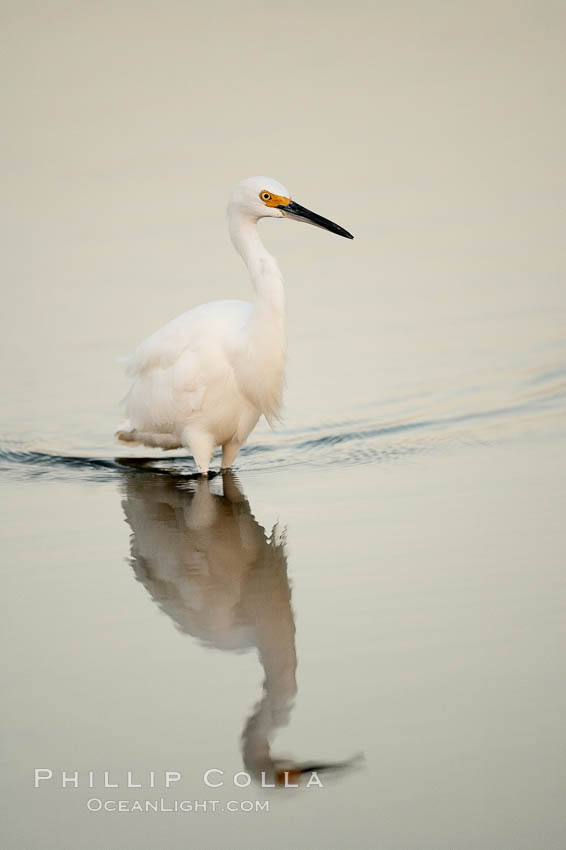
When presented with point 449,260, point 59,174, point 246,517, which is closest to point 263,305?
point 246,517

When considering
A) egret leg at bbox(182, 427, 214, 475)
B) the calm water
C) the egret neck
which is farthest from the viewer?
egret leg at bbox(182, 427, 214, 475)

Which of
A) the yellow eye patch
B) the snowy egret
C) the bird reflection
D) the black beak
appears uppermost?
the yellow eye patch

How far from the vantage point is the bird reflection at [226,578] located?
4.05 metres

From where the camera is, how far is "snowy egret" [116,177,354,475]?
6.75 metres

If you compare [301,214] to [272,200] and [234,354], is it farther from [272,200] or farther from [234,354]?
[234,354]

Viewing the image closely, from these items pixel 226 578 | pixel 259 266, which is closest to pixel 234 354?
pixel 259 266

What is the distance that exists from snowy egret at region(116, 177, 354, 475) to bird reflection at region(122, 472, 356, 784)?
1.09 ft

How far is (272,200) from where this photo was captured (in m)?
6.78

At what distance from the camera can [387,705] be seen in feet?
13.2

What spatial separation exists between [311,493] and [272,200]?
60.8 inches

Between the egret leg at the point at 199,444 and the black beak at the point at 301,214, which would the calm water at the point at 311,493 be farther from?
the black beak at the point at 301,214

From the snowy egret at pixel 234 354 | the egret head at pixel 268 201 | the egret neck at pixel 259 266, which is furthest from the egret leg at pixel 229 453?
the egret head at pixel 268 201

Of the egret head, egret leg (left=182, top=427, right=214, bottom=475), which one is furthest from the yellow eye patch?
egret leg (left=182, top=427, right=214, bottom=475)

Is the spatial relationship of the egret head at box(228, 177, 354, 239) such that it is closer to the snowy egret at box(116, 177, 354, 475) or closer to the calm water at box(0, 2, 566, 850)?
the snowy egret at box(116, 177, 354, 475)
